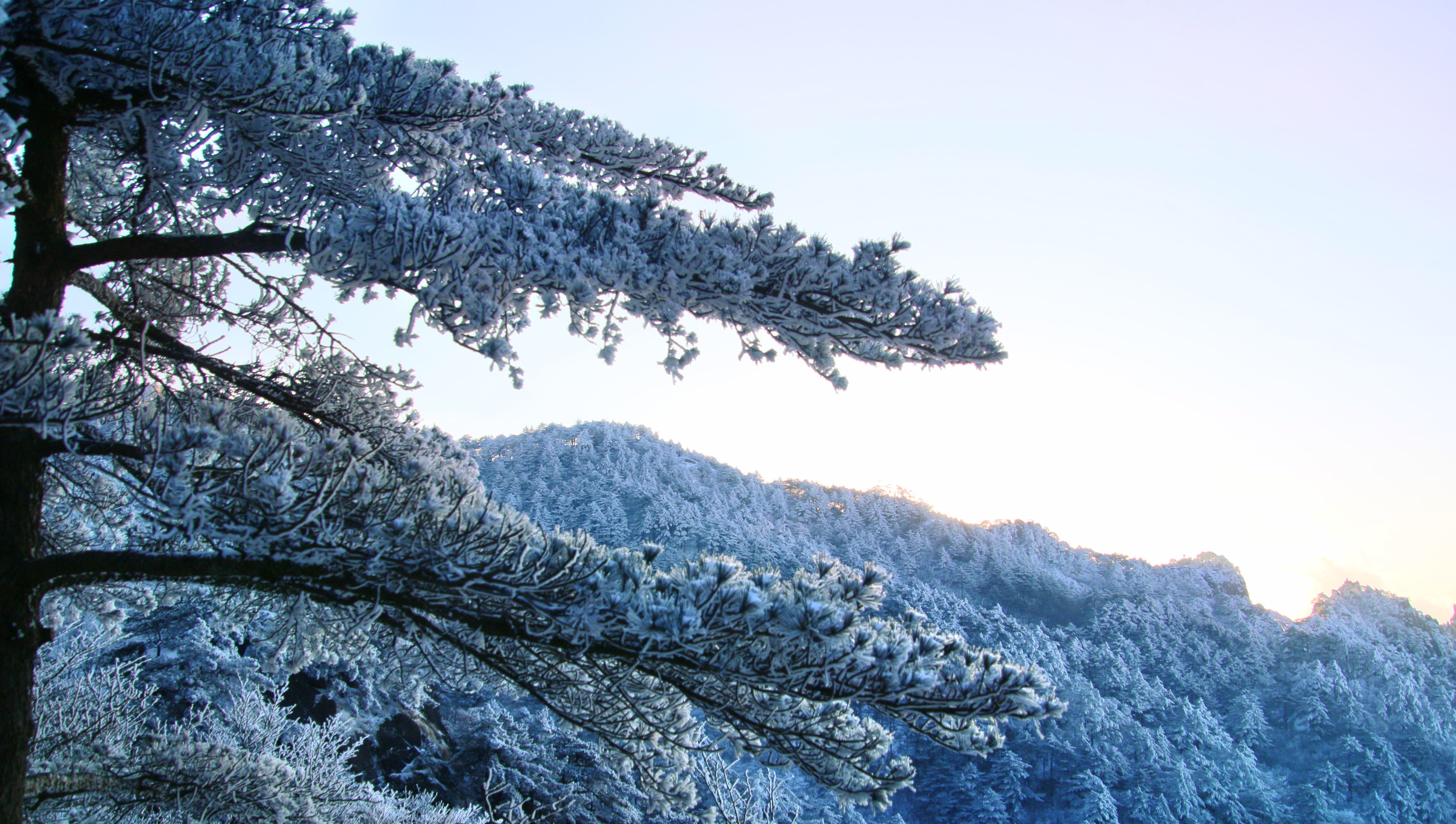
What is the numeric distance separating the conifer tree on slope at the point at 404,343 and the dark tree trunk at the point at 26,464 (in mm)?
14

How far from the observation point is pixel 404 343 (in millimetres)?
3291

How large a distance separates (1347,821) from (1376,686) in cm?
884

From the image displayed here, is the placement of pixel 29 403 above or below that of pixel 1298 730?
above

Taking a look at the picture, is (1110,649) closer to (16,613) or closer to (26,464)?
(16,613)

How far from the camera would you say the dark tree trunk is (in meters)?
3.81

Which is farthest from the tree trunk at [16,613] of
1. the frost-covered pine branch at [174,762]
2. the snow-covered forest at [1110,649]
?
the snow-covered forest at [1110,649]

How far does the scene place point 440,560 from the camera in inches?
126

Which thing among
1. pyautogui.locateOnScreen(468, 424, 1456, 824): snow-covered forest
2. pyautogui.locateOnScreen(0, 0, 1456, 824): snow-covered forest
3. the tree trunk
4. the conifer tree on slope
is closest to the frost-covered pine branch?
pyautogui.locateOnScreen(0, 0, 1456, 824): snow-covered forest

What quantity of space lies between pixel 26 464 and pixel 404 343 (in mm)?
2683

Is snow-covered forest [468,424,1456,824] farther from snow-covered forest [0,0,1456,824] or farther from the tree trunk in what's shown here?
the tree trunk

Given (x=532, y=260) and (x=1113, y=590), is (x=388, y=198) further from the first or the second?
(x=1113, y=590)

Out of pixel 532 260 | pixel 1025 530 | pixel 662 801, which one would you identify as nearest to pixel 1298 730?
pixel 1025 530

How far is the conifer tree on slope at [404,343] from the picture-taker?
3.06 metres

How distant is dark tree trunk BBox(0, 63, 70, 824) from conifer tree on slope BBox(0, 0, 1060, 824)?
14mm
